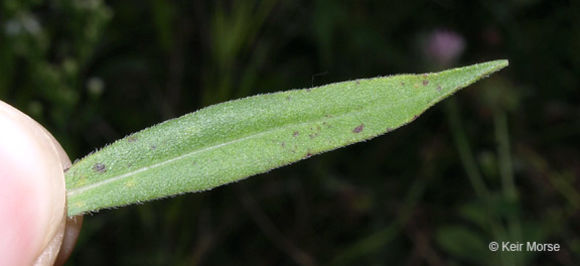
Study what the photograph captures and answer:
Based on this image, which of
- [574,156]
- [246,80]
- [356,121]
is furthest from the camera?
[574,156]

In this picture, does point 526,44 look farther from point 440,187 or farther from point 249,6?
point 249,6

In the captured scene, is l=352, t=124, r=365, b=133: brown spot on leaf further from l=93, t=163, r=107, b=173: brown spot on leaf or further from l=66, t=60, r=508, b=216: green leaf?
l=93, t=163, r=107, b=173: brown spot on leaf

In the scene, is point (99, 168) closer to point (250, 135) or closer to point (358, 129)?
point (250, 135)

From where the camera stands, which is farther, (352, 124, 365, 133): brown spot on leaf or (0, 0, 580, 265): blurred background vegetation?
(0, 0, 580, 265): blurred background vegetation

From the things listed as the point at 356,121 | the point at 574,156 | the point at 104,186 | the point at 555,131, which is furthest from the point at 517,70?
the point at 104,186

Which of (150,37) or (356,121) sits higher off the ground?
(356,121)
